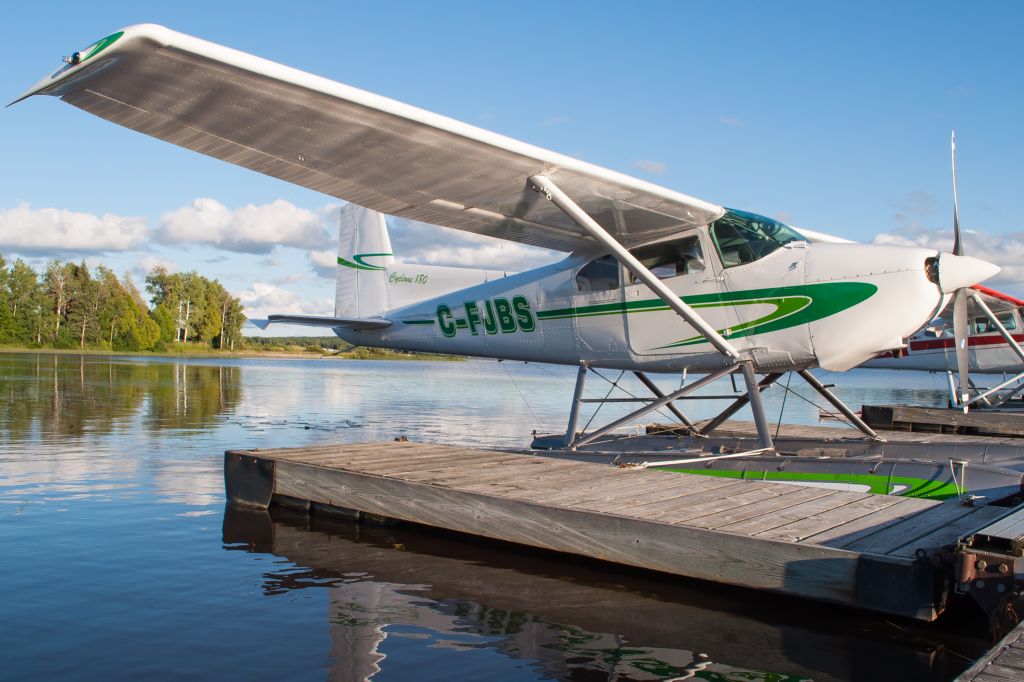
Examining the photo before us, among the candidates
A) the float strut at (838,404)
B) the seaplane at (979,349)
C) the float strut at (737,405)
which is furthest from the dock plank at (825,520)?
the seaplane at (979,349)

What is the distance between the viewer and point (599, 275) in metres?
8.83

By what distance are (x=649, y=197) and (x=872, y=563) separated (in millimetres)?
4231

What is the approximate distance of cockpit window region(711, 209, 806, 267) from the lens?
7.75 m

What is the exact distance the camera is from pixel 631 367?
864cm

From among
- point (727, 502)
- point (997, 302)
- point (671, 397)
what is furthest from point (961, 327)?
point (997, 302)

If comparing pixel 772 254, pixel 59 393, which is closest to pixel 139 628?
pixel 772 254

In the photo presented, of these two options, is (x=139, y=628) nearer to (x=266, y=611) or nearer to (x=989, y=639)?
(x=266, y=611)

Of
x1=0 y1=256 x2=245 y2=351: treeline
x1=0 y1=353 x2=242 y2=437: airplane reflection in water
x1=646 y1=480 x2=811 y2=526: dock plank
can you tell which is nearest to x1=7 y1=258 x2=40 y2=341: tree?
x1=0 y1=256 x2=245 y2=351: treeline

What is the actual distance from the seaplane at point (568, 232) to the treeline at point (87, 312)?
7214 centimetres

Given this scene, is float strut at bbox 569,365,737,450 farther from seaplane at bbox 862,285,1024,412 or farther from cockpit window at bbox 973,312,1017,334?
cockpit window at bbox 973,312,1017,334

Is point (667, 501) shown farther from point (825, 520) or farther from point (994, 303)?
point (994, 303)

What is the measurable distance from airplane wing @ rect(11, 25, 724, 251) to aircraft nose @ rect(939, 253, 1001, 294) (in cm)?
198

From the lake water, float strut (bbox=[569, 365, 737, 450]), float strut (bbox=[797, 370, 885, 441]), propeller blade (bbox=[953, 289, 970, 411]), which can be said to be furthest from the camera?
→ float strut (bbox=[797, 370, 885, 441])

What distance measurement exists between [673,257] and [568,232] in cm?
115
